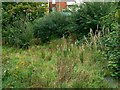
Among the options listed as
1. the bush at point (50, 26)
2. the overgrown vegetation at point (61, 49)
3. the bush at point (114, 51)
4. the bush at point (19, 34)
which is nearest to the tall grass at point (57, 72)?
the overgrown vegetation at point (61, 49)

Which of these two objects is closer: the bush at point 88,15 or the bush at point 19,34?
the bush at point 88,15

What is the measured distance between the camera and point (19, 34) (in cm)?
843

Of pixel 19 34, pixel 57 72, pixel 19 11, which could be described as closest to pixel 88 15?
pixel 19 34

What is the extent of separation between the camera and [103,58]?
557 cm

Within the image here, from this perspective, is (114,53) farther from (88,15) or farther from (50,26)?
(50,26)

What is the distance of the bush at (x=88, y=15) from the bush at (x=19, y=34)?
1.58 meters

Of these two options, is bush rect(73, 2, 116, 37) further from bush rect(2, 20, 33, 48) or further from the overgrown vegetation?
bush rect(2, 20, 33, 48)

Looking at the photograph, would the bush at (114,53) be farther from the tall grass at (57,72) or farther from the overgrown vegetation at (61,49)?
the tall grass at (57,72)

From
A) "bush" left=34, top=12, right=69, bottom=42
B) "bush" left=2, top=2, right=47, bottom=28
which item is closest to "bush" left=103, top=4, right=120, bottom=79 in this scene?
"bush" left=34, top=12, right=69, bottom=42

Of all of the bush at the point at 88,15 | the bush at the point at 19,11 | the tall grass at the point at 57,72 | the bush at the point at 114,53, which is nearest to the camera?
the tall grass at the point at 57,72

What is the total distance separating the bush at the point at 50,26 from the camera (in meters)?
8.77

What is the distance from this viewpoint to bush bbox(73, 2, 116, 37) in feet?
26.5

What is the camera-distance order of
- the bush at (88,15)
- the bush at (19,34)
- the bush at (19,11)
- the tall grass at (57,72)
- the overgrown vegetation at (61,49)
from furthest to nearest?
the bush at (19,11)
the bush at (19,34)
the bush at (88,15)
the overgrown vegetation at (61,49)
the tall grass at (57,72)

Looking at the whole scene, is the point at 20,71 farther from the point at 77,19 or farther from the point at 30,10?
the point at 30,10
